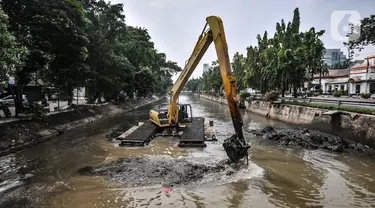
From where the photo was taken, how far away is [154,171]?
339 inches

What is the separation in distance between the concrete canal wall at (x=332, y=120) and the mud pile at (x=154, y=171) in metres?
8.37

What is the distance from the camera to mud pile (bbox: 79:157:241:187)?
7828 millimetres

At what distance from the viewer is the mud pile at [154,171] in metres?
7.83

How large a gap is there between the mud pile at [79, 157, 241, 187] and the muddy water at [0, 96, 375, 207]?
35 cm

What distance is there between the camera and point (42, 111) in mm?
15797

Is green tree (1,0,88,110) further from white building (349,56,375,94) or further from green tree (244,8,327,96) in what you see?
white building (349,56,375,94)

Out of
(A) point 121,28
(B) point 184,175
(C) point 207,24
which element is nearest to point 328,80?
(A) point 121,28

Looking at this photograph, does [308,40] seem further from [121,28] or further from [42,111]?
[42,111]

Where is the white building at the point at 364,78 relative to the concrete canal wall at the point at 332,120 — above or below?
above

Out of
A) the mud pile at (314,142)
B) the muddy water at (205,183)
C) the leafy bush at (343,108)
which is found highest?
the leafy bush at (343,108)

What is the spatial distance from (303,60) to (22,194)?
24.3 m

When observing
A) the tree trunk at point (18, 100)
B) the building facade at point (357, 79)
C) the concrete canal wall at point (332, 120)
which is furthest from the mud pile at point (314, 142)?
the building facade at point (357, 79)

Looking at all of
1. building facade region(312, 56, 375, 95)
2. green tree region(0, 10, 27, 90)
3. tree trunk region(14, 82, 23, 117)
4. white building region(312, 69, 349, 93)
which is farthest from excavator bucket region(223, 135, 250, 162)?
white building region(312, 69, 349, 93)

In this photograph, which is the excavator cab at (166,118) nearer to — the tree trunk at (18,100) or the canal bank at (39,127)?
the canal bank at (39,127)
